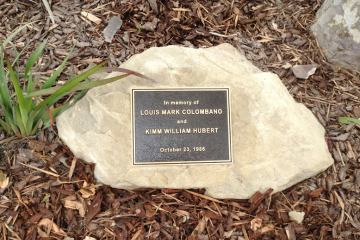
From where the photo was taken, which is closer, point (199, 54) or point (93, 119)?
point (93, 119)

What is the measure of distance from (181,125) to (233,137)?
0.44 metres

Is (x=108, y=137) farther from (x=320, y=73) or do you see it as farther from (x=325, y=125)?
(x=320, y=73)

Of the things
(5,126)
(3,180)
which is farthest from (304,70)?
(3,180)

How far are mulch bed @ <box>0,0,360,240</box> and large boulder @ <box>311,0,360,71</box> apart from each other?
0.10 metres

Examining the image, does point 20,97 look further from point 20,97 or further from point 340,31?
point 340,31

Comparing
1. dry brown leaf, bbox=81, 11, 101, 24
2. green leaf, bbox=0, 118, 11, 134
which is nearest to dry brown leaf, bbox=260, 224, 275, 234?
green leaf, bbox=0, 118, 11, 134

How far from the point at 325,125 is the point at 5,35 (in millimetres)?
3363

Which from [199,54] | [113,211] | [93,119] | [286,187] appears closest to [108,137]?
[93,119]

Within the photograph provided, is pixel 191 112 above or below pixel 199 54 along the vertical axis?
below

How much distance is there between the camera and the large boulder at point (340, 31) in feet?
8.96

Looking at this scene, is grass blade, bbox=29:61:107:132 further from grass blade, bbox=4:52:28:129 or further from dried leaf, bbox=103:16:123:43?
dried leaf, bbox=103:16:123:43

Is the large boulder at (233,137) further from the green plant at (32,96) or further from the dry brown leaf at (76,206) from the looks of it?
the dry brown leaf at (76,206)

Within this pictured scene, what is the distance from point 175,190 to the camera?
7.32 feet

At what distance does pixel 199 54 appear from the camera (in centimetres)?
240
